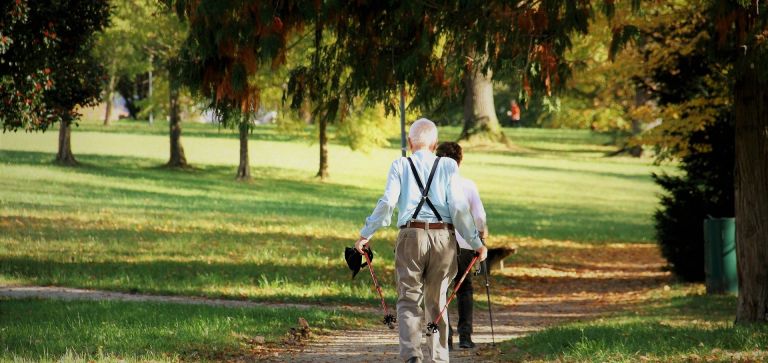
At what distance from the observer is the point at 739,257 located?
13367 millimetres

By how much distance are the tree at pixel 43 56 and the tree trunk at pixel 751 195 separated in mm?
9001

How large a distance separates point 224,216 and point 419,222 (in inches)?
823

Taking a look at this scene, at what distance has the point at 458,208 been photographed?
8781mm

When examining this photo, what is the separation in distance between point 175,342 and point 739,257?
6188 mm

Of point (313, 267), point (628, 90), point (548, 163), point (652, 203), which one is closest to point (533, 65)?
point (313, 267)

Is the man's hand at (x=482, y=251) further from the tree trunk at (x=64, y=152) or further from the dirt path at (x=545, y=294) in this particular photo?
the tree trunk at (x=64, y=152)

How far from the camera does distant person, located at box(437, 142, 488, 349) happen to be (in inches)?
409

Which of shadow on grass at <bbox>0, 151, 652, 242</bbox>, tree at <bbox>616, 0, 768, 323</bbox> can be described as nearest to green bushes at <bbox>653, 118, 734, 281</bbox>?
tree at <bbox>616, 0, 768, 323</bbox>

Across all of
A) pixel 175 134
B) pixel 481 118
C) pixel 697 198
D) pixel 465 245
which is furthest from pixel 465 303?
pixel 481 118

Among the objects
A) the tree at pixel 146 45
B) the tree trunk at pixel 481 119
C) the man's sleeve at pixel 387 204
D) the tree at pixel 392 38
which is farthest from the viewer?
the tree trunk at pixel 481 119

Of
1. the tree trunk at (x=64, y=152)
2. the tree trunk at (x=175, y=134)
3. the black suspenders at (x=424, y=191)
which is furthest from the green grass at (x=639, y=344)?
the tree trunk at (x=64, y=152)

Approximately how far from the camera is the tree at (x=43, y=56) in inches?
658

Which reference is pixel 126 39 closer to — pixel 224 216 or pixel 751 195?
pixel 224 216

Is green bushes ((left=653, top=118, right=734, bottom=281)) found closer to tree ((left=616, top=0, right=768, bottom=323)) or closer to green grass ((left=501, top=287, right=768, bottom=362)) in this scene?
tree ((left=616, top=0, right=768, bottom=323))
